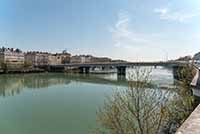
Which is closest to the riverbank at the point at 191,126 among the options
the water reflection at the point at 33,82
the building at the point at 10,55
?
the water reflection at the point at 33,82

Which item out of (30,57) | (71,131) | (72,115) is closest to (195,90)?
(71,131)

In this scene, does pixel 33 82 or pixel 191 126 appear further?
pixel 33 82

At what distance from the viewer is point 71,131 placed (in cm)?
1516

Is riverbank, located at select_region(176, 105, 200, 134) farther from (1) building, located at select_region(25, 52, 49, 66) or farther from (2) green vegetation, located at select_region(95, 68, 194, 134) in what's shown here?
(1) building, located at select_region(25, 52, 49, 66)

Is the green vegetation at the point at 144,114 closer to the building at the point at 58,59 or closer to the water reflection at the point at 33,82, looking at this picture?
the water reflection at the point at 33,82

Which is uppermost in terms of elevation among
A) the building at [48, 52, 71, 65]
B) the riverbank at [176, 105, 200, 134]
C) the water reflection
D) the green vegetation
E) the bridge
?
the building at [48, 52, 71, 65]

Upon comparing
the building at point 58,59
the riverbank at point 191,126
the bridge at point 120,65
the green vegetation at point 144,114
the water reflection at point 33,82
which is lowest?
the water reflection at point 33,82

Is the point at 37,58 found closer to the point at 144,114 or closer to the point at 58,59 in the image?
the point at 58,59

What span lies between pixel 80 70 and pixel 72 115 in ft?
273

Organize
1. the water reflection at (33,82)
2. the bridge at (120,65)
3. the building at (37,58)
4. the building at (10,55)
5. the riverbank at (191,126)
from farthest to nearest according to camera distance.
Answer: the building at (37,58) → the building at (10,55) → the bridge at (120,65) → the water reflection at (33,82) → the riverbank at (191,126)

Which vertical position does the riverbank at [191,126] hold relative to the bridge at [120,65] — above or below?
below

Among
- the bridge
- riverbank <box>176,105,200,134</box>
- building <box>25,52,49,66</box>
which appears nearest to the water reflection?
the bridge

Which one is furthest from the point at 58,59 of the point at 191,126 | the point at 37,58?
the point at 191,126

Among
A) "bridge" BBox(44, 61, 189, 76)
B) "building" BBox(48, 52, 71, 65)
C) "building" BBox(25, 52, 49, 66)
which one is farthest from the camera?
"building" BBox(48, 52, 71, 65)
